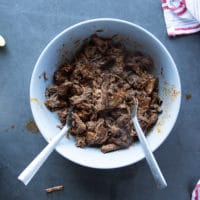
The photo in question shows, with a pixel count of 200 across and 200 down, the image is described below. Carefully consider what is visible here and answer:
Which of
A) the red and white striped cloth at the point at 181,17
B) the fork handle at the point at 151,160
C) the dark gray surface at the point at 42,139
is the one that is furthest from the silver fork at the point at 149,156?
the red and white striped cloth at the point at 181,17

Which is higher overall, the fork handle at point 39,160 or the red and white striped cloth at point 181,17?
the red and white striped cloth at point 181,17

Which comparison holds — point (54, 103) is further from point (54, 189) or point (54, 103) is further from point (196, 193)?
point (196, 193)

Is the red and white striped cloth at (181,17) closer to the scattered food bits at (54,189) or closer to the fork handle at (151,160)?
the fork handle at (151,160)

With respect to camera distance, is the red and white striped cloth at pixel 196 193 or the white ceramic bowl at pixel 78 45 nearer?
the white ceramic bowl at pixel 78 45

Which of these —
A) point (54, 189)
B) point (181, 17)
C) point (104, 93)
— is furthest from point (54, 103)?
point (181, 17)

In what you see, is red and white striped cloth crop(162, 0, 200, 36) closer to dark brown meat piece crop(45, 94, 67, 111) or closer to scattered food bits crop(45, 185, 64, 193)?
dark brown meat piece crop(45, 94, 67, 111)

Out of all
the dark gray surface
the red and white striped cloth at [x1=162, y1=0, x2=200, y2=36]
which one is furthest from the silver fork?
the red and white striped cloth at [x1=162, y1=0, x2=200, y2=36]
